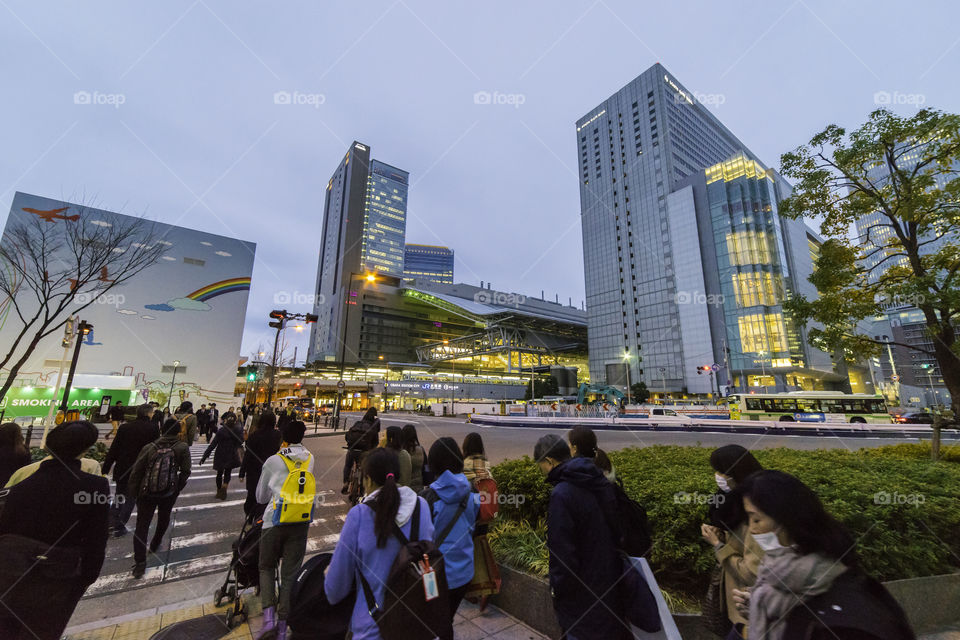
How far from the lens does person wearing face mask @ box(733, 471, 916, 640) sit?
4.34 feet

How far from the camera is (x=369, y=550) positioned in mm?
2266

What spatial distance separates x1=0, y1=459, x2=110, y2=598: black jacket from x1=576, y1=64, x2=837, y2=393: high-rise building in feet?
214

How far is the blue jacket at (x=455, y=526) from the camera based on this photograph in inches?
119

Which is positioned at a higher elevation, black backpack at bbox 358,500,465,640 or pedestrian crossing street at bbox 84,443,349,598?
black backpack at bbox 358,500,465,640

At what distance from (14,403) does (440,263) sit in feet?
487

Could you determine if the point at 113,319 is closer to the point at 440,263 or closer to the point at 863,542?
the point at 863,542

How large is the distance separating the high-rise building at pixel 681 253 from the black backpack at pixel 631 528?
207 feet

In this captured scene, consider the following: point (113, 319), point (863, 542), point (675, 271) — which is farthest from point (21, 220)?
point (675, 271)

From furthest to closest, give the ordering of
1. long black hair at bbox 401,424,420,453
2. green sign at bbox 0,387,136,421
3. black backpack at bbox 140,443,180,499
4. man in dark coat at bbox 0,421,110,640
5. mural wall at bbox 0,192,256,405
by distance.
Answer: mural wall at bbox 0,192,256,405, green sign at bbox 0,387,136,421, long black hair at bbox 401,424,420,453, black backpack at bbox 140,443,180,499, man in dark coat at bbox 0,421,110,640

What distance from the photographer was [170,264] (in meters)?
38.0

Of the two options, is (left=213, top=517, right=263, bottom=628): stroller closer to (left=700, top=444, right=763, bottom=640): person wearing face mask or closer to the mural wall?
(left=700, top=444, right=763, bottom=640): person wearing face mask

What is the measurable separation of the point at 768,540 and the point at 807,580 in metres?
0.26

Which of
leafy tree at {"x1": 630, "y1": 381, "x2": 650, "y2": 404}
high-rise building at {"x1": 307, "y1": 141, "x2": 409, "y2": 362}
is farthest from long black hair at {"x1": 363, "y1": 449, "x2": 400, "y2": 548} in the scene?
high-rise building at {"x1": 307, "y1": 141, "x2": 409, "y2": 362}

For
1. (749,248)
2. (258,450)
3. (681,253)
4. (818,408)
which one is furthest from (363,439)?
(749,248)
